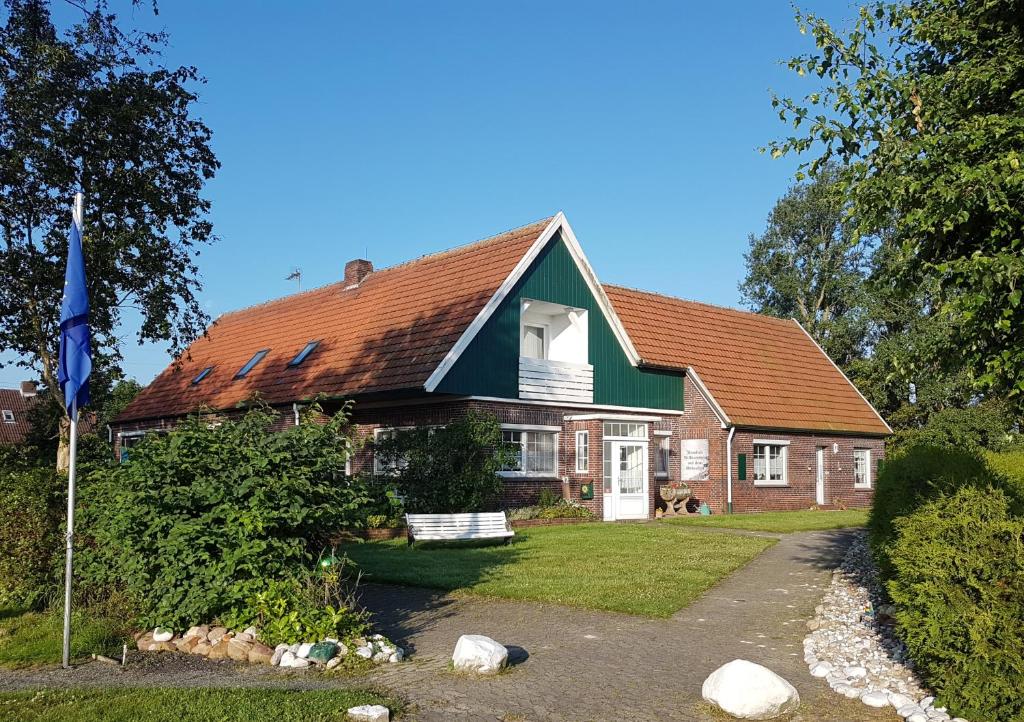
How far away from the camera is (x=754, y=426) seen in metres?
26.9

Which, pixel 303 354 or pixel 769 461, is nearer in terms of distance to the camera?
pixel 303 354

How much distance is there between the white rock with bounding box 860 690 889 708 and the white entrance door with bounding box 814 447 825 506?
2336 centimetres

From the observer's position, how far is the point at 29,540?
9617 millimetres

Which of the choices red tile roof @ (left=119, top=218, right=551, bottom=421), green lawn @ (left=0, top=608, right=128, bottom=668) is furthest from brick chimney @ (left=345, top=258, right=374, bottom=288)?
green lawn @ (left=0, top=608, right=128, bottom=668)

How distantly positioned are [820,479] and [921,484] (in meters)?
21.6

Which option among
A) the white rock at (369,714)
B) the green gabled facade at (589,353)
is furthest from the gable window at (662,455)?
the white rock at (369,714)

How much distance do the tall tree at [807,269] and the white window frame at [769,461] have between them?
20012 mm

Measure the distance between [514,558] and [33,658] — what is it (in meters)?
8.46

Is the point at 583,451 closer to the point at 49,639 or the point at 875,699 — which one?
the point at 49,639

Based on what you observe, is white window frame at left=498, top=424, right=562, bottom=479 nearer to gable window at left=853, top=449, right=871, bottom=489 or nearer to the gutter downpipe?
the gutter downpipe

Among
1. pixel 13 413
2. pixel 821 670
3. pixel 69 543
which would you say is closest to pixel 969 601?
pixel 821 670

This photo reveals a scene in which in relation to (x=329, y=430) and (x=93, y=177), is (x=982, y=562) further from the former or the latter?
(x=93, y=177)

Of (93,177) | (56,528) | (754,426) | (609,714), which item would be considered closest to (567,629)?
(609,714)

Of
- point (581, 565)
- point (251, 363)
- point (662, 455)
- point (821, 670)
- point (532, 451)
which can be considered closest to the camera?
point (821, 670)
